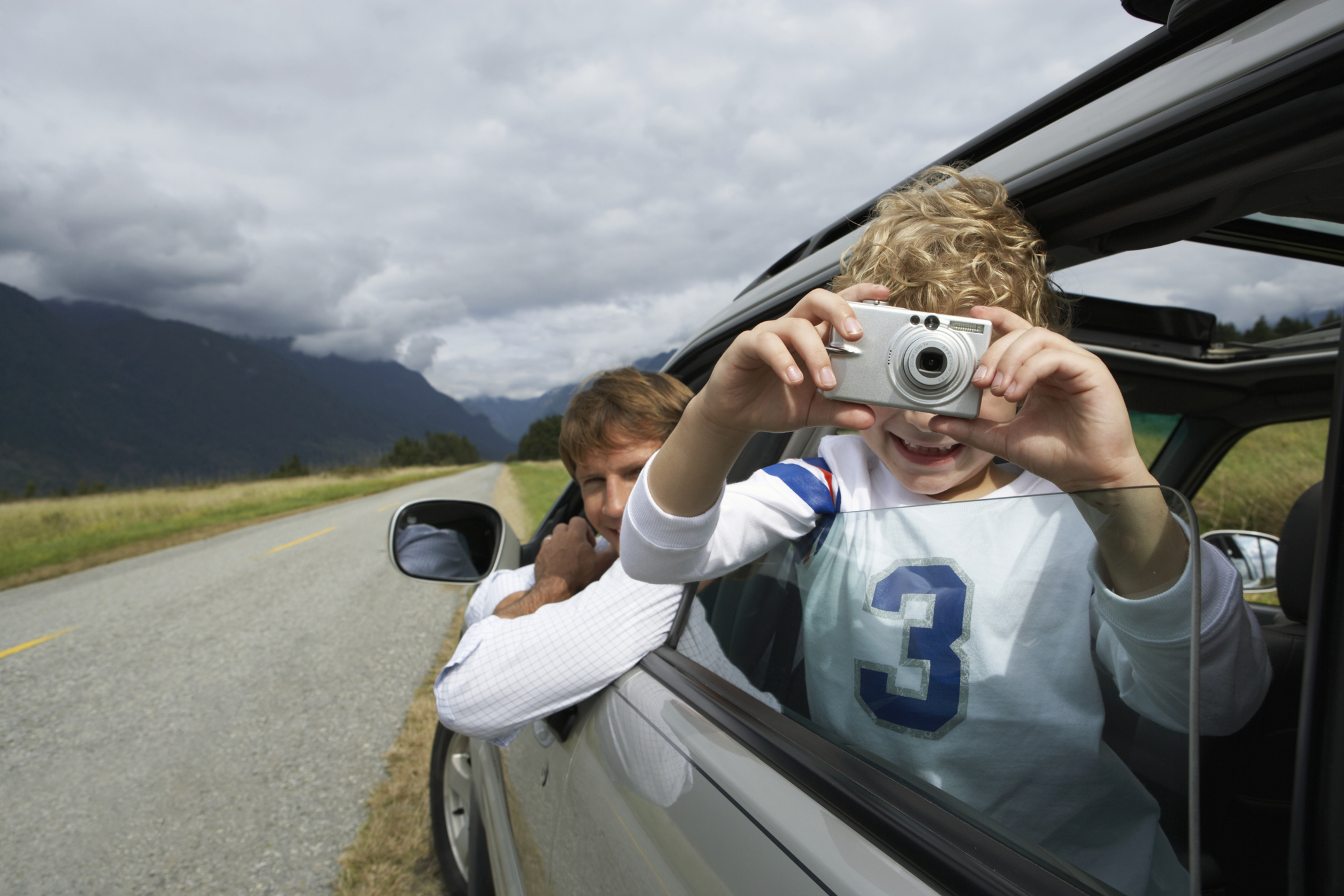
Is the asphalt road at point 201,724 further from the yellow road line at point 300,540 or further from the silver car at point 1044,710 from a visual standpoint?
the yellow road line at point 300,540

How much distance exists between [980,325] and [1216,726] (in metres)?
0.47

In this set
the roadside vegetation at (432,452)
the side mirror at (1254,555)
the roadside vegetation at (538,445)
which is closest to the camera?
the side mirror at (1254,555)

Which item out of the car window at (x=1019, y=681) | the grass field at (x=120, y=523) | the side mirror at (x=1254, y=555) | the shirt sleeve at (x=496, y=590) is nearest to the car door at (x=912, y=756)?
the car window at (x=1019, y=681)

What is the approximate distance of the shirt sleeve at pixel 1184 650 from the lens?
61cm

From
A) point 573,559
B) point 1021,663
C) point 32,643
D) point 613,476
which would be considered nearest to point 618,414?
point 613,476

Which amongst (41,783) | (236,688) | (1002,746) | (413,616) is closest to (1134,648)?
(1002,746)

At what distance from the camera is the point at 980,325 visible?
2.55 feet

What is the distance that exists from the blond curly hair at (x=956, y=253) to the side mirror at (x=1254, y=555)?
2.36 metres

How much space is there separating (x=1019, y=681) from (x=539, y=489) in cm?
2615

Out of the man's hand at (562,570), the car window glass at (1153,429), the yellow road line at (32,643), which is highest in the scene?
the car window glass at (1153,429)

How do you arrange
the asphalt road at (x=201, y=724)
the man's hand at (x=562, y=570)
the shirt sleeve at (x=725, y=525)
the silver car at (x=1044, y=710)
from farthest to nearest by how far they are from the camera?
the asphalt road at (x=201, y=724), the man's hand at (x=562, y=570), the shirt sleeve at (x=725, y=525), the silver car at (x=1044, y=710)

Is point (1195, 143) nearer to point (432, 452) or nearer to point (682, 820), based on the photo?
point (682, 820)

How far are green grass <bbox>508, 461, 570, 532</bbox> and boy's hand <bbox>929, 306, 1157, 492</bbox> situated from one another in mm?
5927

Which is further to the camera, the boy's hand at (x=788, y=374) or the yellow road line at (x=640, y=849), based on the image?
the yellow road line at (x=640, y=849)
